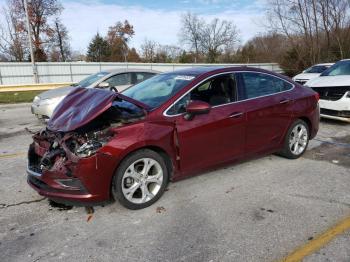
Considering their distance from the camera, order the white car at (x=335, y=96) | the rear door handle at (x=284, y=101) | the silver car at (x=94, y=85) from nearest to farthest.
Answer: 1. the rear door handle at (x=284, y=101)
2. the white car at (x=335, y=96)
3. the silver car at (x=94, y=85)

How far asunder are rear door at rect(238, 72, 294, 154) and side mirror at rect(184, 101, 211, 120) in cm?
83

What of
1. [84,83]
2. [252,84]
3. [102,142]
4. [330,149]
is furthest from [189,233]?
[84,83]

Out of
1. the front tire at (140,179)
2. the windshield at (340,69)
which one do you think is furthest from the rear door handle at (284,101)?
the windshield at (340,69)

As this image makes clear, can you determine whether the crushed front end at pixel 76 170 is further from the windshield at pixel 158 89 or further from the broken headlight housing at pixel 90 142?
the windshield at pixel 158 89

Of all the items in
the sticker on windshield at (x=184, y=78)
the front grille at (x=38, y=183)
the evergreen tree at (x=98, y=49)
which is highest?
the evergreen tree at (x=98, y=49)

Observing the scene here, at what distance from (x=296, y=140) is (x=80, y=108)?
3.54 meters

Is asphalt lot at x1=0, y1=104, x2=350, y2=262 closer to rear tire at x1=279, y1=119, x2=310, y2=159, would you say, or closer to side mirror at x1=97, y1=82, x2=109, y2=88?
Result: rear tire at x1=279, y1=119, x2=310, y2=159

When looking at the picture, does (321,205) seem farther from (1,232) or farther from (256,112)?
(1,232)

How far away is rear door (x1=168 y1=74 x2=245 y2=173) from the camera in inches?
162

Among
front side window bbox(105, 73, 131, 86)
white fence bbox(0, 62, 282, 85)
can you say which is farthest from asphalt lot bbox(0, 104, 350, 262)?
white fence bbox(0, 62, 282, 85)

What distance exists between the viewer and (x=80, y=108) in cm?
404

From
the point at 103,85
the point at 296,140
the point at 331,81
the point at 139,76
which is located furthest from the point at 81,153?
the point at 331,81

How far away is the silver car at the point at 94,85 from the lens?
8562mm

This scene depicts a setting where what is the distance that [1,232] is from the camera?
3484 mm
